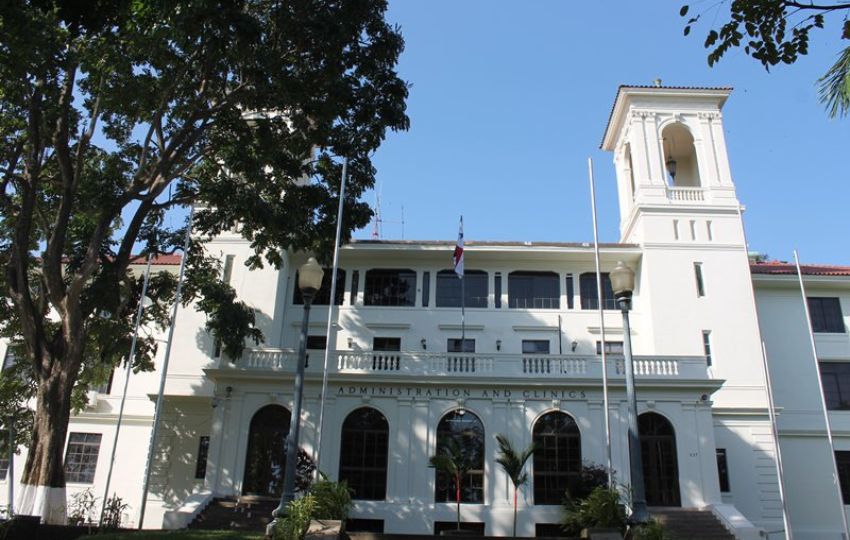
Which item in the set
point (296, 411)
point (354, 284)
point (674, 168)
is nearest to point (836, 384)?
point (674, 168)

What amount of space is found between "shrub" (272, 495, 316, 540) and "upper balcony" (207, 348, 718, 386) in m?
9.91

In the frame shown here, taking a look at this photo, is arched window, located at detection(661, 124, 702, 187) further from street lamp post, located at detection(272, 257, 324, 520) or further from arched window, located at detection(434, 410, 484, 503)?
Result: street lamp post, located at detection(272, 257, 324, 520)

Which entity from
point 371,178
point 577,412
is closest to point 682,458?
point 577,412

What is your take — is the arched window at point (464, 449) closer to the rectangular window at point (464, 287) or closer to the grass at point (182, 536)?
the rectangular window at point (464, 287)

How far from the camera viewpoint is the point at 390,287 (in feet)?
95.7

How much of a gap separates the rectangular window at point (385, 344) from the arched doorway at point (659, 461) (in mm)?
10177

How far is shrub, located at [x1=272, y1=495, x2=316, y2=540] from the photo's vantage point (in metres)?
12.1

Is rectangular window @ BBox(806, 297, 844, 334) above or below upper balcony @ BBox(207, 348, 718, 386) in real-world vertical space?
above

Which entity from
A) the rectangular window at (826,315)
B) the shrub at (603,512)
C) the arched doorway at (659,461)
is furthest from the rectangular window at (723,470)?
the shrub at (603,512)

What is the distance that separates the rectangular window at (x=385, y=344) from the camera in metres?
28.2

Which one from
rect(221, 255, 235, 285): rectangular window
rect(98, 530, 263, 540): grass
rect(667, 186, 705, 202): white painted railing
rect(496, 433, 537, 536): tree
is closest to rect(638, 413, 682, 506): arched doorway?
rect(496, 433, 537, 536): tree

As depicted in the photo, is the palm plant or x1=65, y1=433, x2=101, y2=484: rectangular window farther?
x1=65, y1=433, x2=101, y2=484: rectangular window

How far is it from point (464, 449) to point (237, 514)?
7336 mm

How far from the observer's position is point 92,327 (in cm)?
2233
